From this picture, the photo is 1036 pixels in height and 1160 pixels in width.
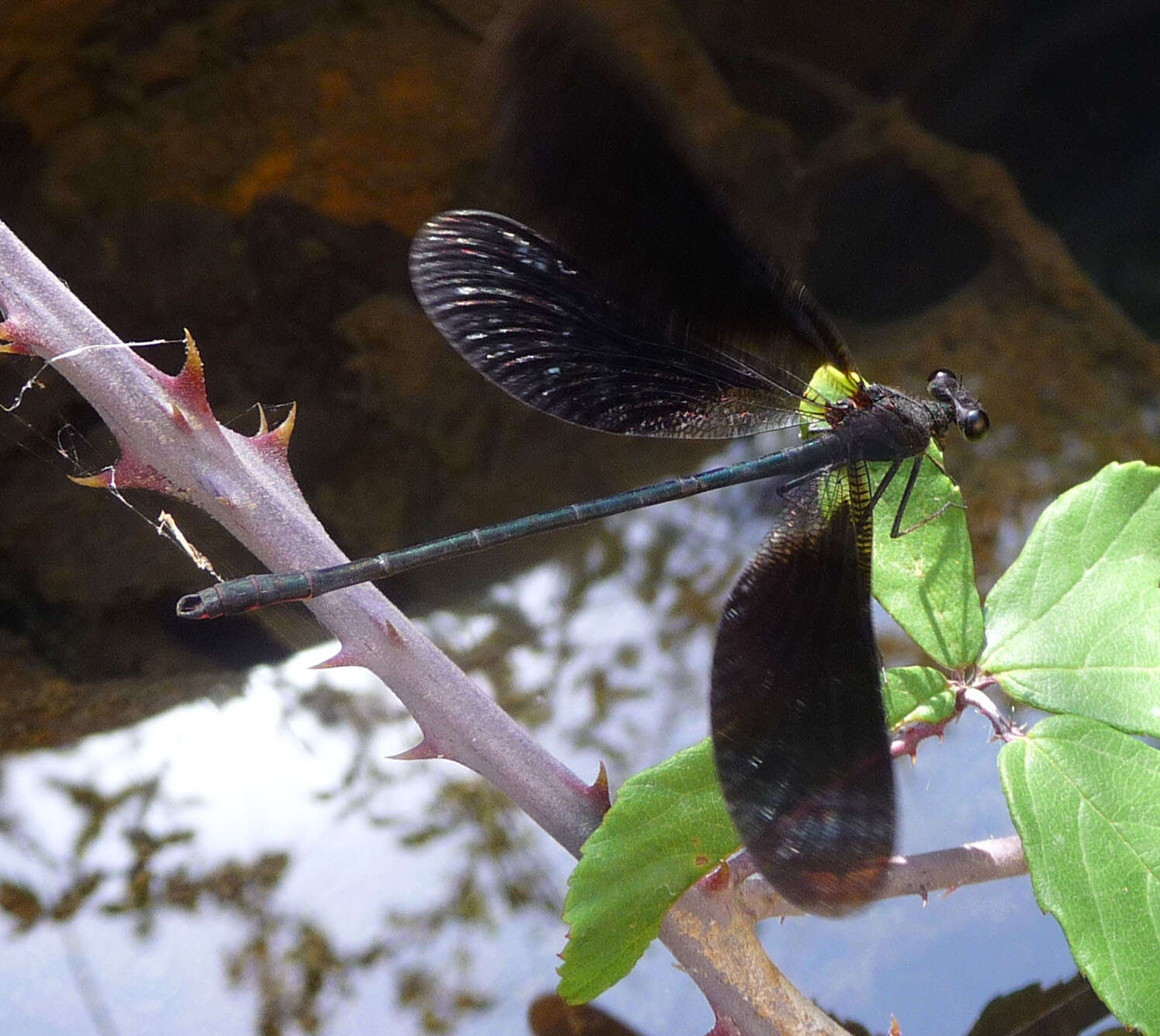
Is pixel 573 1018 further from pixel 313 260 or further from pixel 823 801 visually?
pixel 313 260

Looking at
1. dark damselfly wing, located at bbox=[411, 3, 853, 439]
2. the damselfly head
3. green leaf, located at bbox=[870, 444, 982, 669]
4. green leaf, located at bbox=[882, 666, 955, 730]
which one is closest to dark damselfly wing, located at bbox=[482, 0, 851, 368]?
dark damselfly wing, located at bbox=[411, 3, 853, 439]

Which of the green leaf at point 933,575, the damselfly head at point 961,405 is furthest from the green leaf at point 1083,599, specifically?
the damselfly head at point 961,405

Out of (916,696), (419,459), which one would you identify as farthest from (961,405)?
(419,459)

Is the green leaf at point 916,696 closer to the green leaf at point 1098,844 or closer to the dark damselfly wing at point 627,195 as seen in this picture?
the green leaf at point 1098,844

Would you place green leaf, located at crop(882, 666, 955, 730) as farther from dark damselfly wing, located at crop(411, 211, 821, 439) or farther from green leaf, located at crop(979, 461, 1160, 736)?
dark damselfly wing, located at crop(411, 211, 821, 439)

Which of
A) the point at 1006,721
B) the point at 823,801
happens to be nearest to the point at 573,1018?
the point at 823,801
